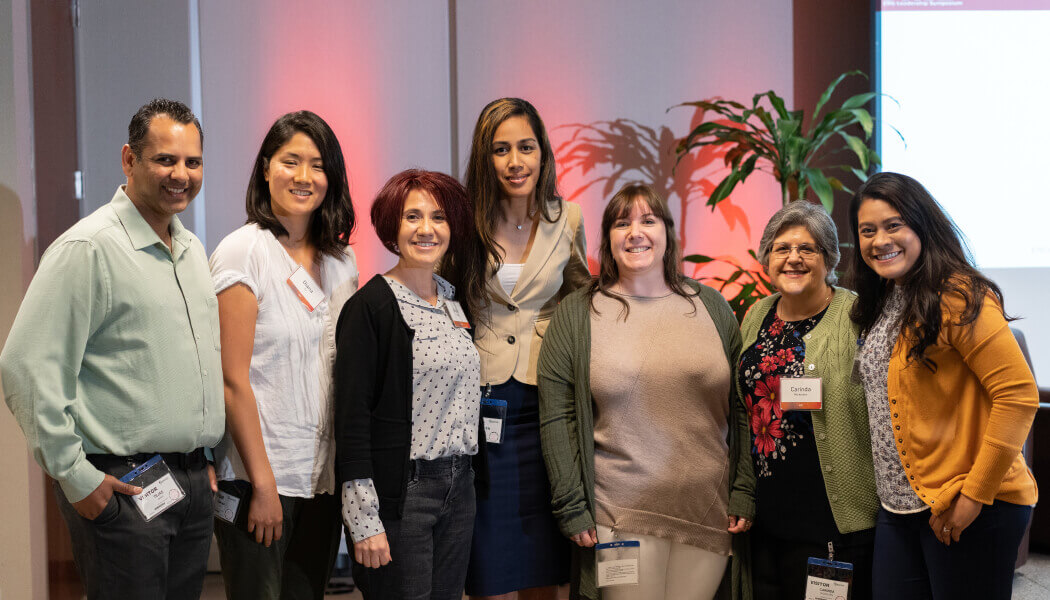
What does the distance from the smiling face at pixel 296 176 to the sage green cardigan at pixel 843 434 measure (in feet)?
4.72

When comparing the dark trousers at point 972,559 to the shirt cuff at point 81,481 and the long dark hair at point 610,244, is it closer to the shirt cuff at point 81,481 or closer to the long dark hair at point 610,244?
the long dark hair at point 610,244

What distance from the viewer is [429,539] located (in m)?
2.01

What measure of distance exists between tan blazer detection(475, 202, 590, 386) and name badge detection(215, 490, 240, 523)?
805 mm

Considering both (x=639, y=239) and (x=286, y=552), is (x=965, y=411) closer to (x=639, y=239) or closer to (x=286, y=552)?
(x=639, y=239)

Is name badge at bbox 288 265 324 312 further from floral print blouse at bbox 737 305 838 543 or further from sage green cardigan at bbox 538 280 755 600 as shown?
floral print blouse at bbox 737 305 838 543

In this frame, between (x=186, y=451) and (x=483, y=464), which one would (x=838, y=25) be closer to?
(x=483, y=464)

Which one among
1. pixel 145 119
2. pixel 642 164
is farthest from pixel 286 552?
pixel 642 164

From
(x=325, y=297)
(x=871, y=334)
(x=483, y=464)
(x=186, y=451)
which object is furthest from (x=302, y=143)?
(x=871, y=334)

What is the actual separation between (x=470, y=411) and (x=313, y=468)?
0.44 m

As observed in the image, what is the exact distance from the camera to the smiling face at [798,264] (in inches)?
87.5

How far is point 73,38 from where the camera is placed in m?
3.45

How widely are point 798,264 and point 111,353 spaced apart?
178 centimetres

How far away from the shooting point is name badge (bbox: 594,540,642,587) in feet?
7.49

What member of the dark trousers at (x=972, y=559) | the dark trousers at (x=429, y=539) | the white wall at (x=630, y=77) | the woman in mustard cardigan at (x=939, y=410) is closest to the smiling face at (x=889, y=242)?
the woman in mustard cardigan at (x=939, y=410)
